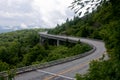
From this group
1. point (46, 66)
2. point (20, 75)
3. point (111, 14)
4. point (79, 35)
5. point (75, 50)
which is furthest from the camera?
Result: point (79, 35)

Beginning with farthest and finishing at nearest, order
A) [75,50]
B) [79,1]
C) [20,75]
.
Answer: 1. [75,50]
2. [20,75]
3. [79,1]

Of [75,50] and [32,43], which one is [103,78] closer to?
[75,50]

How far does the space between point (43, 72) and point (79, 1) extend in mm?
23152

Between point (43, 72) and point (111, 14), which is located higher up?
point (111, 14)

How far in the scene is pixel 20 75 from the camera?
31.4 metres

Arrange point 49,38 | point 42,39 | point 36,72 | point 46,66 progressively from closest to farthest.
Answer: point 36,72 < point 46,66 < point 49,38 < point 42,39

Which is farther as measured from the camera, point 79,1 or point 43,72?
point 43,72

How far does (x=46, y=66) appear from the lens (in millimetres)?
37656

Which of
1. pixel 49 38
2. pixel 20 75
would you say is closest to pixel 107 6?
pixel 20 75

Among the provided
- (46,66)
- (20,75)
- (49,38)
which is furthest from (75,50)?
(49,38)

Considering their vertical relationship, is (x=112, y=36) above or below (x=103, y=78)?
above

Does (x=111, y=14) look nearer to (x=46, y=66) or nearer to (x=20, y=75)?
(x=20, y=75)

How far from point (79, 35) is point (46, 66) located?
231ft

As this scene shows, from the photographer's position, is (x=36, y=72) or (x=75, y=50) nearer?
(x=36, y=72)
